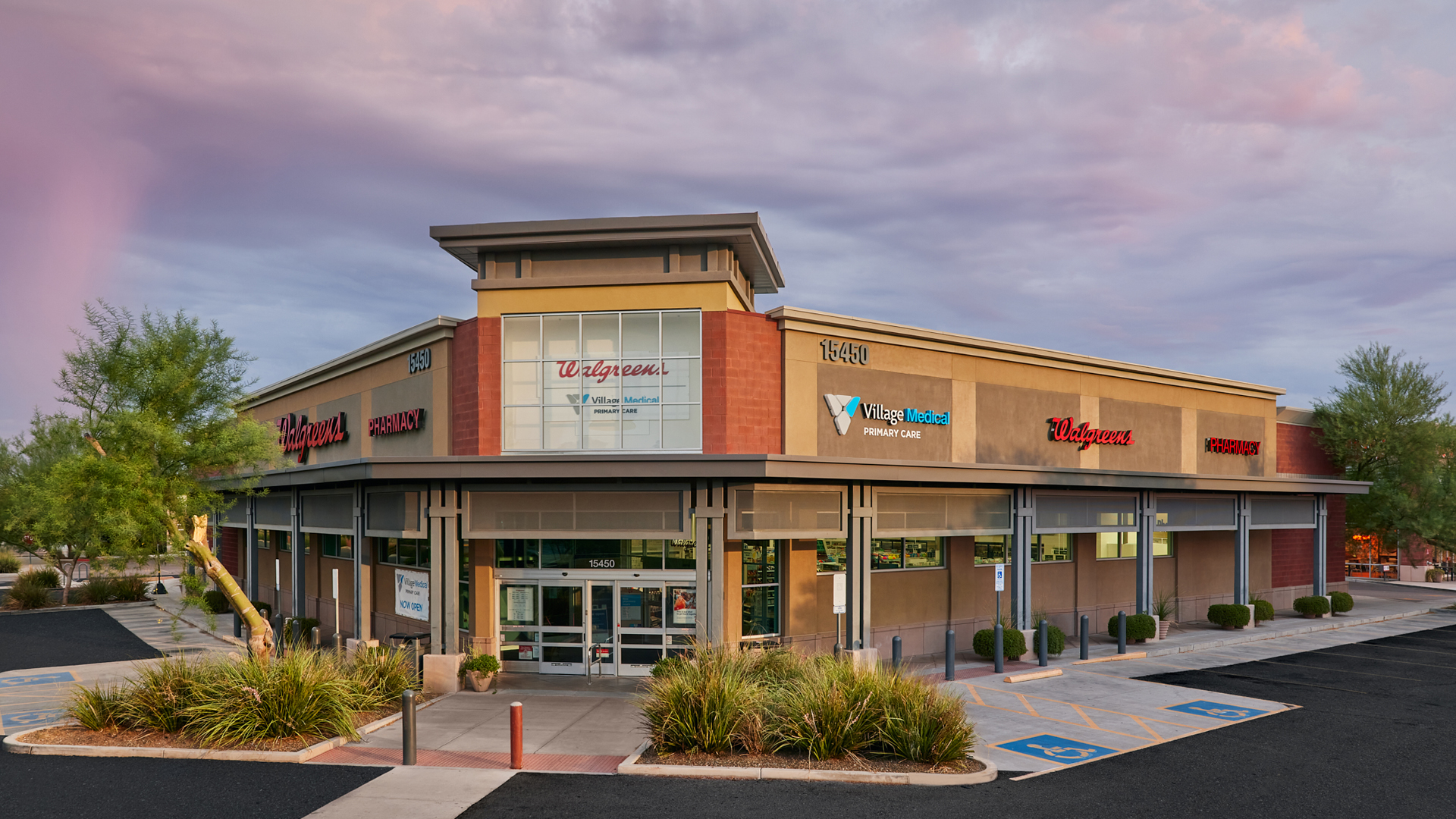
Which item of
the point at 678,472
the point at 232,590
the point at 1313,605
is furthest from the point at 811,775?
the point at 1313,605

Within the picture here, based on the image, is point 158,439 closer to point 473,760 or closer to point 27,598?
point 473,760

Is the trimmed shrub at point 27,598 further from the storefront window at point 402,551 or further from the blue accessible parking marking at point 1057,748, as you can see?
the blue accessible parking marking at point 1057,748

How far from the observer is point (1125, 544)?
28719mm

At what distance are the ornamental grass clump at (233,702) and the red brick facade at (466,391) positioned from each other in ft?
21.8

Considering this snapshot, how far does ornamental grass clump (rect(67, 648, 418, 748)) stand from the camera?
13805 millimetres

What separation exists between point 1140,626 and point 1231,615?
515 centimetres

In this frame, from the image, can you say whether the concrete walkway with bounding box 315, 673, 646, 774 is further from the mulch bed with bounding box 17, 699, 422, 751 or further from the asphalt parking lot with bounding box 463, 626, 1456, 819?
the asphalt parking lot with bounding box 463, 626, 1456, 819

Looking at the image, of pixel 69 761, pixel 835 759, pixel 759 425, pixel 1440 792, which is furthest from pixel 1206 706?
pixel 69 761

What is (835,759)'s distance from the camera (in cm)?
1294

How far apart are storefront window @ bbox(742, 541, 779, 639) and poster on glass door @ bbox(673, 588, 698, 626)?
128cm

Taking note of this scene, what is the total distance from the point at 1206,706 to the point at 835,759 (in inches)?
352

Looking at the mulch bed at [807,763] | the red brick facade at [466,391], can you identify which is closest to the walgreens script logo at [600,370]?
the red brick facade at [466,391]

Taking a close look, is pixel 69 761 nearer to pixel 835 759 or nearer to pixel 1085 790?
pixel 835 759

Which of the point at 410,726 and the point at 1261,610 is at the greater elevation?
the point at 410,726
